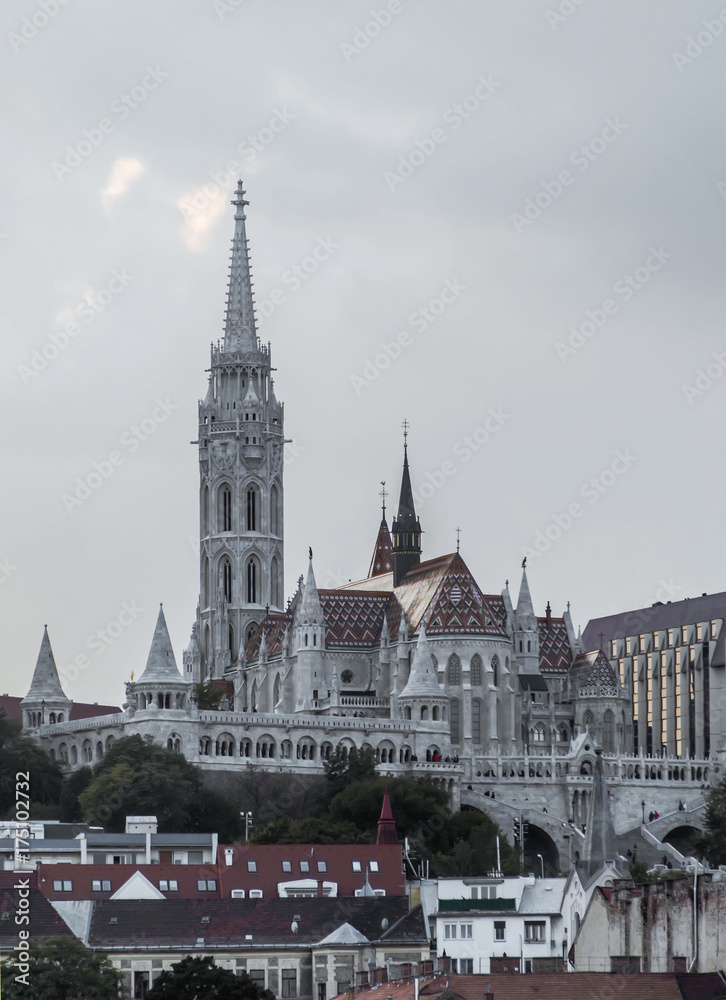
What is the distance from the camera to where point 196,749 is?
16050 centimetres

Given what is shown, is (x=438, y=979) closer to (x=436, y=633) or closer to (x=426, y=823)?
(x=426, y=823)

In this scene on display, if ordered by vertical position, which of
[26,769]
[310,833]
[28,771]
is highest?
[26,769]

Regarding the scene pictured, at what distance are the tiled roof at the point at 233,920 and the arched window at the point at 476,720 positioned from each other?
67006 millimetres

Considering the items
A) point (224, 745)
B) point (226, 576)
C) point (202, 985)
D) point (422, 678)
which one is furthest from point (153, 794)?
point (202, 985)

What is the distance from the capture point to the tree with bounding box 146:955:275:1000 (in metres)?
88.3

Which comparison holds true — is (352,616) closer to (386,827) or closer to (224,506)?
(224,506)

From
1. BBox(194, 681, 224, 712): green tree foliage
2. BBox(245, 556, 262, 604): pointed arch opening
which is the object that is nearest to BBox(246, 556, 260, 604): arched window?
BBox(245, 556, 262, 604): pointed arch opening

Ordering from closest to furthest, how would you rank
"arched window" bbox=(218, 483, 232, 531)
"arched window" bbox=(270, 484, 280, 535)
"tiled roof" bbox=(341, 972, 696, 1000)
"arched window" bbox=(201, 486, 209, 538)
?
1. "tiled roof" bbox=(341, 972, 696, 1000)
2. "arched window" bbox=(218, 483, 232, 531)
3. "arched window" bbox=(270, 484, 280, 535)
4. "arched window" bbox=(201, 486, 209, 538)

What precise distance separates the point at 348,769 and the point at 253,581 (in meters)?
38.1

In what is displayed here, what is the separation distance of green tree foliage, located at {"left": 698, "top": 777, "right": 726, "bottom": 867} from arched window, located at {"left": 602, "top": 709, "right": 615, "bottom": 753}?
15.8 meters

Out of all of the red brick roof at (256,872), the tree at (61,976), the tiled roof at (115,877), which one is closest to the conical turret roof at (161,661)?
the red brick roof at (256,872)

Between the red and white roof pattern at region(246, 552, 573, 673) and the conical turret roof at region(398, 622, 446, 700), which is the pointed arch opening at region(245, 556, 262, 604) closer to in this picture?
the red and white roof pattern at region(246, 552, 573, 673)

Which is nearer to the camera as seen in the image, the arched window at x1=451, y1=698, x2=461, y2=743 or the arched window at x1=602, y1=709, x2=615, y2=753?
the arched window at x1=451, y1=698, x2=461, y2=743

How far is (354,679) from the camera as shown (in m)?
182
